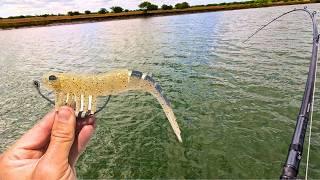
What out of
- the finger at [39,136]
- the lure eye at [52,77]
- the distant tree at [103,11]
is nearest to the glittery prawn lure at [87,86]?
the lure eye at [52,77]

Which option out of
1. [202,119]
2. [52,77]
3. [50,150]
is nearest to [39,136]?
[50,150]

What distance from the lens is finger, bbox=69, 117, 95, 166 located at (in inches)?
141

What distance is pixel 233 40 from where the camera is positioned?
34.1m

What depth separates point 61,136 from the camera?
10.4 ft

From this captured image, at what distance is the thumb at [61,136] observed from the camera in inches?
120

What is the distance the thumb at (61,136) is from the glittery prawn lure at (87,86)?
19cm

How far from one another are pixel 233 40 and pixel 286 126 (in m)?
23.5

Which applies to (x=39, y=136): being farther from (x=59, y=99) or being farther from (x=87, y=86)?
(x=87, y=86)

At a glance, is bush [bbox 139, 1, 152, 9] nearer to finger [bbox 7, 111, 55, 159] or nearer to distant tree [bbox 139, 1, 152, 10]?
distant tree [bbox 139, 1, 152, 10]

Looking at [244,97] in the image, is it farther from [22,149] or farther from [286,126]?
[22,149]

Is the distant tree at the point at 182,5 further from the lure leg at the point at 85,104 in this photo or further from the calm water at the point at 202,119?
the lure leg at the point at 85,104

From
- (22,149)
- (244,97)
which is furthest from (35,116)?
(22,149)

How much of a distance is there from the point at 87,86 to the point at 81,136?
0.57m

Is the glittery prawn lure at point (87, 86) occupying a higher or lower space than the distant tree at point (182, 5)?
higher
